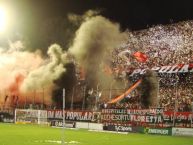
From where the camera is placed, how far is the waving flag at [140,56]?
166 ft

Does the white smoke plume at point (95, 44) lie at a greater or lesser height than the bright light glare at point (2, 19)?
lesser

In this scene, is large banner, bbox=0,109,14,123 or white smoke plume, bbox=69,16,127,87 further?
white smoke plume, bbox=69,16,127,87

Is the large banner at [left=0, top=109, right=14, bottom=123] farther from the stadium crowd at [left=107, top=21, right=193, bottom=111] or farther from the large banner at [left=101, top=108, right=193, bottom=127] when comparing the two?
the large banner at [left=101, top=108, right=193, bottom=127]

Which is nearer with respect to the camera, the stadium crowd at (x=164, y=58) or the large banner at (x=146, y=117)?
the large banner at (x=146, y=117)

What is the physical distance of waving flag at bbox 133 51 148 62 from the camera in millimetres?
50562

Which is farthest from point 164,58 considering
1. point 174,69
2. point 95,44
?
point 95,44

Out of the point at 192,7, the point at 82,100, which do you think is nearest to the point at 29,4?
the point at 82,100

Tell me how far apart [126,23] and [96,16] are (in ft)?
17.7

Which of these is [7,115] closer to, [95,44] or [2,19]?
[2,19]

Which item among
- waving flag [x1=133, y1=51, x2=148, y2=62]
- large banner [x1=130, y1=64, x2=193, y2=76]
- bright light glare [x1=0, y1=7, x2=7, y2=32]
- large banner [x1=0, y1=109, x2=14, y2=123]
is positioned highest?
bright light glare [x1=0, y1=7, x2=7, y2=32]

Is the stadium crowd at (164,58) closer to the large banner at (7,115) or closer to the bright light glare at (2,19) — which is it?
the large banner at (7,115)

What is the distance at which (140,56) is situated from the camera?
51.4 m

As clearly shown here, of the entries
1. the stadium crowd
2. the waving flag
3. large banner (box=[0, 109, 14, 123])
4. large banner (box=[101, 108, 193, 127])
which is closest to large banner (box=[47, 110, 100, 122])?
large banner (box=[101, 108, 193, 127])

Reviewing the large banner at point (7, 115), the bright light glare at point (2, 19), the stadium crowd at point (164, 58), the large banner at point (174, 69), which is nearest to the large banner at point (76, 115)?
the stadium crowd at point (164, 58)
